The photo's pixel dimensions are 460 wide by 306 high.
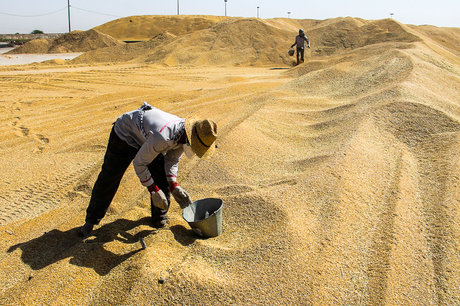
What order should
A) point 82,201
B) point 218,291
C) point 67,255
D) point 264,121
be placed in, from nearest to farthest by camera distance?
point 218,291 < point 67,255 < point 82,201 < point 264,121

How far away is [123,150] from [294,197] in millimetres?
1470

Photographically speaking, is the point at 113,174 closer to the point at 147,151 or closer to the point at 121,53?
the point at 147,151

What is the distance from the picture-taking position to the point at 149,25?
3334 centimetres

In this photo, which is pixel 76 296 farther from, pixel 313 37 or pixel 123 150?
pixel 313 37

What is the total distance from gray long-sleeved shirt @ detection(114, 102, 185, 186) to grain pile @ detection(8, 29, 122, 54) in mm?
23569

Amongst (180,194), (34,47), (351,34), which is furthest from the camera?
(34,47)

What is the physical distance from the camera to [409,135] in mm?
4617

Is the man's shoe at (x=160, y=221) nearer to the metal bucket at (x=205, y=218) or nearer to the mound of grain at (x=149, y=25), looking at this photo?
the metal bucket at (x=205, y=218)

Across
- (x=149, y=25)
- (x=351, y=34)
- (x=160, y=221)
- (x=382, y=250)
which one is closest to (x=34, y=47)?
(x=149, y=25)

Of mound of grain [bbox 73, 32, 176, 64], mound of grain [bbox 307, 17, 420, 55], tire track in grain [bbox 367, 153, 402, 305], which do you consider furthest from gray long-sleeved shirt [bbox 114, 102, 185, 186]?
mound of grain [bbox 73, 32, 176, 64]

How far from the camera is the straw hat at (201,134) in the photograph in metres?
2.44

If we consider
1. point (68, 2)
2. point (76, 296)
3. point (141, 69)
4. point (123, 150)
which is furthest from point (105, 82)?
point (68, 2)

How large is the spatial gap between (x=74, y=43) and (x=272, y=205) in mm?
26165

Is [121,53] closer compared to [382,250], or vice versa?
[382,250]
